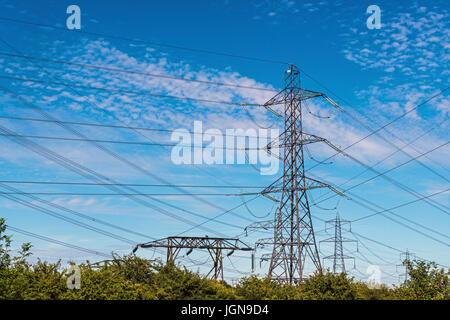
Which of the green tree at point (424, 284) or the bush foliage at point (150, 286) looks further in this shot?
the green tree at point (424, 284)

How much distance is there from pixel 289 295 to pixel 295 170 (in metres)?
12.6

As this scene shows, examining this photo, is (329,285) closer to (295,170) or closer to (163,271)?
(295,170)

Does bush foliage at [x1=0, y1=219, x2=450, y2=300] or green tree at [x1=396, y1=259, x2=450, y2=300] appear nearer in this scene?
bush foliage at [x1=0, y1=219, x2=450, y2=300]

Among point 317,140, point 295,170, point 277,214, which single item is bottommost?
point 277,214

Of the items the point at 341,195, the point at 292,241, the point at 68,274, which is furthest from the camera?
the point at 341,195

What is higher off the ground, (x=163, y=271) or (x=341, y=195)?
(x=341, y=195)

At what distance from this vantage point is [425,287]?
44.4m
